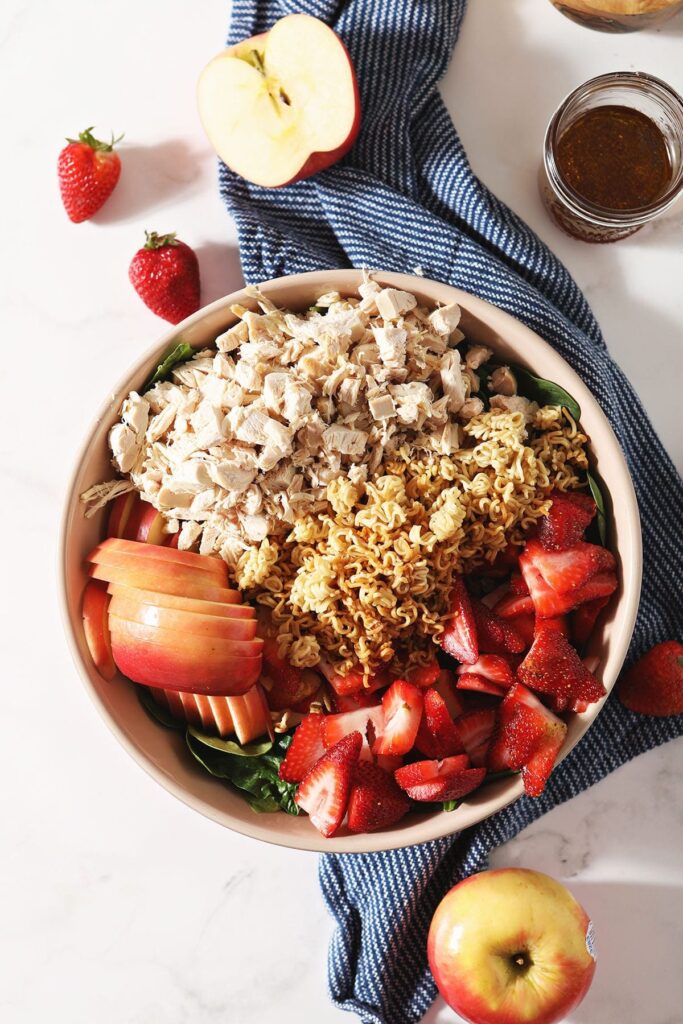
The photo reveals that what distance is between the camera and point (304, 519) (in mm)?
1359

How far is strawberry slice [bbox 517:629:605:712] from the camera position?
1.33 metres

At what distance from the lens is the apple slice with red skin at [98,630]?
1.36 m

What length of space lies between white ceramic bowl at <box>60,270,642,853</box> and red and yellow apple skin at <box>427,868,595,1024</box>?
186mm

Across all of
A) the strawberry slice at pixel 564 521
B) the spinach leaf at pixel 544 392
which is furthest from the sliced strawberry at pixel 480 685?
the spinach leaf at pixel 544 392

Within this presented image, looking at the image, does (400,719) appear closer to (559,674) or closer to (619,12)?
(559,674)

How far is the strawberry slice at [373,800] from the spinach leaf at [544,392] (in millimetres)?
614

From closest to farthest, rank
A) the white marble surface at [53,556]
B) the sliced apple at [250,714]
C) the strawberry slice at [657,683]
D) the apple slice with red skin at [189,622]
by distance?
the apple slice with red skin at [189,622], the sliced apple at [250,714], the strawberry slice at [657,683], the white marble surface at [53,556]

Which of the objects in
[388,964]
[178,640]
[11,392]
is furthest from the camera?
[11,392]

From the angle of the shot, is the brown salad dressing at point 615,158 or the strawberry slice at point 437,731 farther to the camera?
the brown salad dressing at point 615,158

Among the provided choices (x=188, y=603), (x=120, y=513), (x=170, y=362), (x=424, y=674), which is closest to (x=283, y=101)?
(x=170, y=362)

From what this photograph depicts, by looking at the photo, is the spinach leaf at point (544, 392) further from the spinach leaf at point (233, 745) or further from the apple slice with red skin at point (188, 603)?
the spinach leaf at point (233, 745)

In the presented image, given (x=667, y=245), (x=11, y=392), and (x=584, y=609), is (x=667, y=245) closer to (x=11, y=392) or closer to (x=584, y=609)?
(x=584, y=609)

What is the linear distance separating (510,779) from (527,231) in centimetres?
88

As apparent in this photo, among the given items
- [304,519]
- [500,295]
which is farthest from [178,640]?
[500,295]
